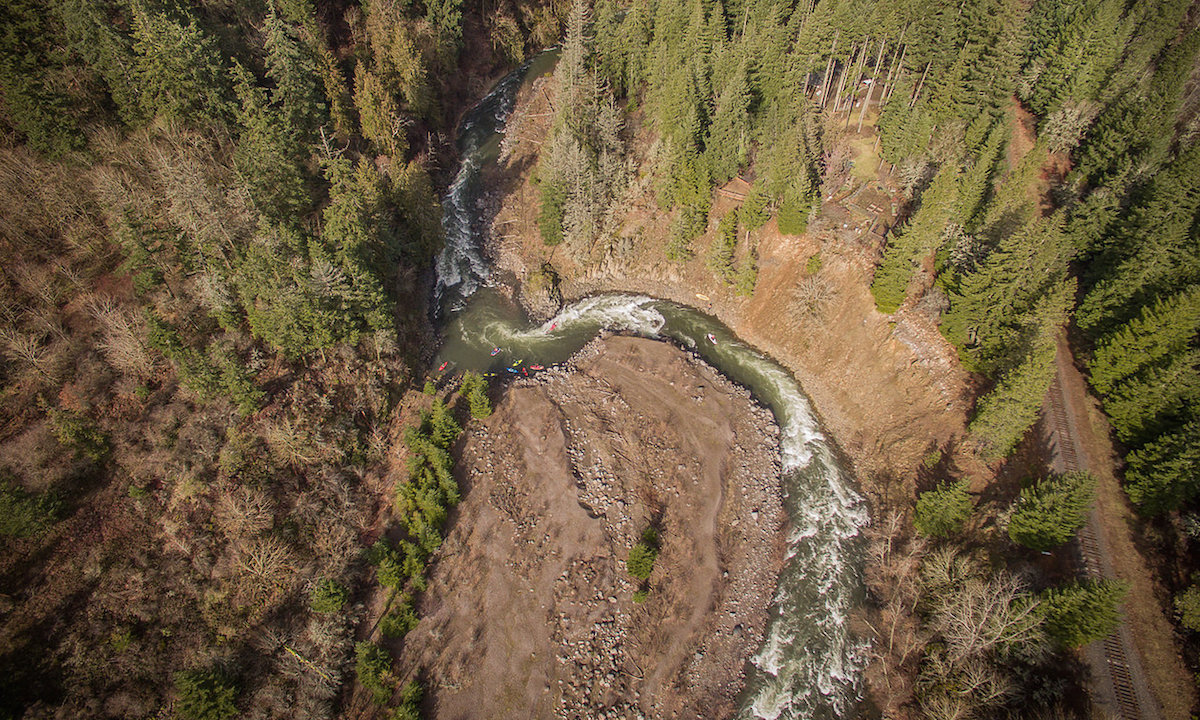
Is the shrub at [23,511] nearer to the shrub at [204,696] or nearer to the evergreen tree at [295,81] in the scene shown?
the shrub at [204,696]

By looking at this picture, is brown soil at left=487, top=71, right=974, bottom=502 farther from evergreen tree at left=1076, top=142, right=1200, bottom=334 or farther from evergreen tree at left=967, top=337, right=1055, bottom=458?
evergreen tree at left=1076, top=142, right=1200, bottom=334

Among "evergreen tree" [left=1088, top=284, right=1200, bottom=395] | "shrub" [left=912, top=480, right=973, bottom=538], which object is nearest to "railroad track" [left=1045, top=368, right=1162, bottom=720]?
"evergreen tree" [left=1088, top=284, right=1200, bottom=395]

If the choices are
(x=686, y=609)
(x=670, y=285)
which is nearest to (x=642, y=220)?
(x=670, y=285)

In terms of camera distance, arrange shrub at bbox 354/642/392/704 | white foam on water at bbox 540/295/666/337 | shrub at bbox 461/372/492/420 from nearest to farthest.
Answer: shrub at bbox 354/642/392/704, shrub at bbox 461/372/492/420, white foam on water at bbox 540/295/666/337

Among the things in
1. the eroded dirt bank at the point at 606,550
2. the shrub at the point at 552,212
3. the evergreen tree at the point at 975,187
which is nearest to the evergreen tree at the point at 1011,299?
the evergreen tree at the point at 975,187

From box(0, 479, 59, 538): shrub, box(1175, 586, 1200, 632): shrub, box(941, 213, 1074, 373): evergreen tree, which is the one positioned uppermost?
box(941, 213, 1074, 373): evergreen tree

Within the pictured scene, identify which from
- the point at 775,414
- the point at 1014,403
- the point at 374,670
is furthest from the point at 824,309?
the point at 374,670
